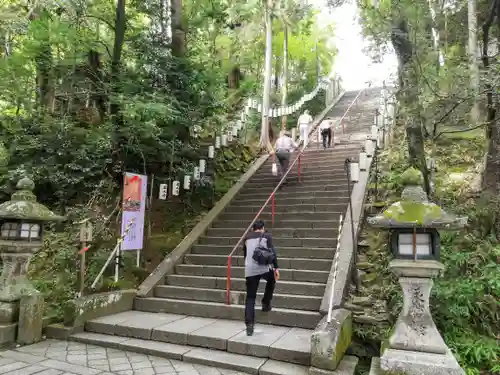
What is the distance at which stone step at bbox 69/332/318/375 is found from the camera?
4570 millimetres

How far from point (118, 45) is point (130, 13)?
199 cm

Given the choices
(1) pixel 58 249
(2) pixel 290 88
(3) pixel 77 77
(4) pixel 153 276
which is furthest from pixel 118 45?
(2) pixel 290 88

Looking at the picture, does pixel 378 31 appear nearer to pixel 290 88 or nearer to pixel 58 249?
pixel 58 249

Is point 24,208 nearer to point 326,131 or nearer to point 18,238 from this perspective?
point 18,238

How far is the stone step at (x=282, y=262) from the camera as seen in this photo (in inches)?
281

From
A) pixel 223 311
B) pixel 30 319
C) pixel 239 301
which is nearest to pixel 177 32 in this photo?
pixel 239 301

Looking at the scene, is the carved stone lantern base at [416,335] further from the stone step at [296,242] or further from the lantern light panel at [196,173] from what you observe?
the lantern light panel at [196,173]

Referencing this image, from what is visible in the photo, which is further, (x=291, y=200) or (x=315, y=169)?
(x=315, y=169)

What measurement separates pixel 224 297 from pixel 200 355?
1818 mm

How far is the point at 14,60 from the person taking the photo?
31.1 feet

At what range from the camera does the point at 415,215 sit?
4.21 metres

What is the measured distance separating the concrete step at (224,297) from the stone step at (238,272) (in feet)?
1.81

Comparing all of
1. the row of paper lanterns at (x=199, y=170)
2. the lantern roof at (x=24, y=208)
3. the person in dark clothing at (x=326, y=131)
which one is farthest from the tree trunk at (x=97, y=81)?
the person in dark clothing at (x=326, y=131)

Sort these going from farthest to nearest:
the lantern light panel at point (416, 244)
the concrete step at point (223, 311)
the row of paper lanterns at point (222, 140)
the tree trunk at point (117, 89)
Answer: the row of paper lanterns at point (222, 140)
the tree trunk at point (117, 89)
the concrete step at point (223, 311)
the lantern light panel at point (416, 244)
